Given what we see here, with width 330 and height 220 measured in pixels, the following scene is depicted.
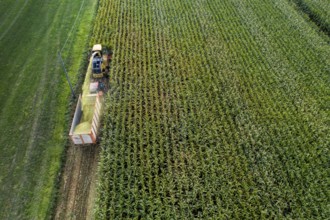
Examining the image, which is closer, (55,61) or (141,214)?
(141,214)

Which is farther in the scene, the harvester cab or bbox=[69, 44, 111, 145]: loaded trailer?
the harvester cab

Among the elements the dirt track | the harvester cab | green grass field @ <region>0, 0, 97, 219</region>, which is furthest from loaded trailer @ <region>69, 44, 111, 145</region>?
green grass field @ <region>0, 0, 97, 219</region>

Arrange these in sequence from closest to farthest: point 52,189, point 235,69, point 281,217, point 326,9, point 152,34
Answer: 1. point 281,217
2. point 52,189
3. point 235,69
4. point 152,34
5. point 326,9

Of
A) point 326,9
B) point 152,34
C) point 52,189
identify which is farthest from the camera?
point 326,9

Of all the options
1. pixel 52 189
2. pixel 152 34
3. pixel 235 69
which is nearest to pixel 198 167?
pixel 52 189

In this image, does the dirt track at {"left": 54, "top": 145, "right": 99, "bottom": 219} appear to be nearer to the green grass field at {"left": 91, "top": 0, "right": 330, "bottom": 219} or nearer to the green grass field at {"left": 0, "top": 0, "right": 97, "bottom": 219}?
the green grass field at {"left": 0, "top": 0, "right": 97, "bottom": 219}

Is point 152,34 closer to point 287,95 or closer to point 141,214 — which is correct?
point 287,95

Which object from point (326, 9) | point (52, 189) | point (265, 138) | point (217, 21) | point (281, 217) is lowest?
point (52, 189)

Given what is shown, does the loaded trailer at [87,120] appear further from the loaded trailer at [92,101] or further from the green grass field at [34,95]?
the green grass field at [34,95]
